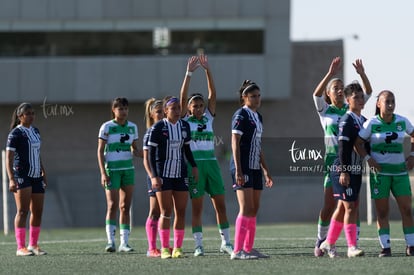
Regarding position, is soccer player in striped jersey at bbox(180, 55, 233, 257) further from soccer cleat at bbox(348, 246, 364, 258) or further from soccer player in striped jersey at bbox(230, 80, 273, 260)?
soccer cleat at bbox(348, 246, 364, 258)

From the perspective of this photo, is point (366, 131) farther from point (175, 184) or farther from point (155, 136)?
point (155, 136)

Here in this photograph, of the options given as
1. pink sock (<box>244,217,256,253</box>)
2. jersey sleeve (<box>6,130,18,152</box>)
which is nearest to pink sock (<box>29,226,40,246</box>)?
jersey sleeve (<box>6,130,18,152</box>)

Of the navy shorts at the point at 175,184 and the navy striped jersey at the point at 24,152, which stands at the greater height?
the navy striped jersey at the point at 24,152

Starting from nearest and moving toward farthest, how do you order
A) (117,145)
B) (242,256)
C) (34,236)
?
1. (242,256)
2. (34,236)
3. (117,145)

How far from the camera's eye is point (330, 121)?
13.2m

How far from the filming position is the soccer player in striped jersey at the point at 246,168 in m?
12.5

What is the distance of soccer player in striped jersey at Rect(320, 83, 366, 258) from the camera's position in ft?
41.0

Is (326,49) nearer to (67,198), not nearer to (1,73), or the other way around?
(1,73)

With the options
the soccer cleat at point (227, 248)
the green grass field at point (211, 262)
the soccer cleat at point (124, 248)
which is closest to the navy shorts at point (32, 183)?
the green grass field at point (211, 262)

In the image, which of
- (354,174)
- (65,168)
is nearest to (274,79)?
(65,168)

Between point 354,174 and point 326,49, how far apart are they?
90.7ft

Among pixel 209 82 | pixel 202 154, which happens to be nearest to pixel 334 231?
pixel 202 154

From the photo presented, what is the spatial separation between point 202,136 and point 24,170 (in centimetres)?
257

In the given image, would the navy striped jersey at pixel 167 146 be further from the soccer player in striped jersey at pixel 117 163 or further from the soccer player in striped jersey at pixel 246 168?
the soccer player in striped jersey at pixel 117 163
